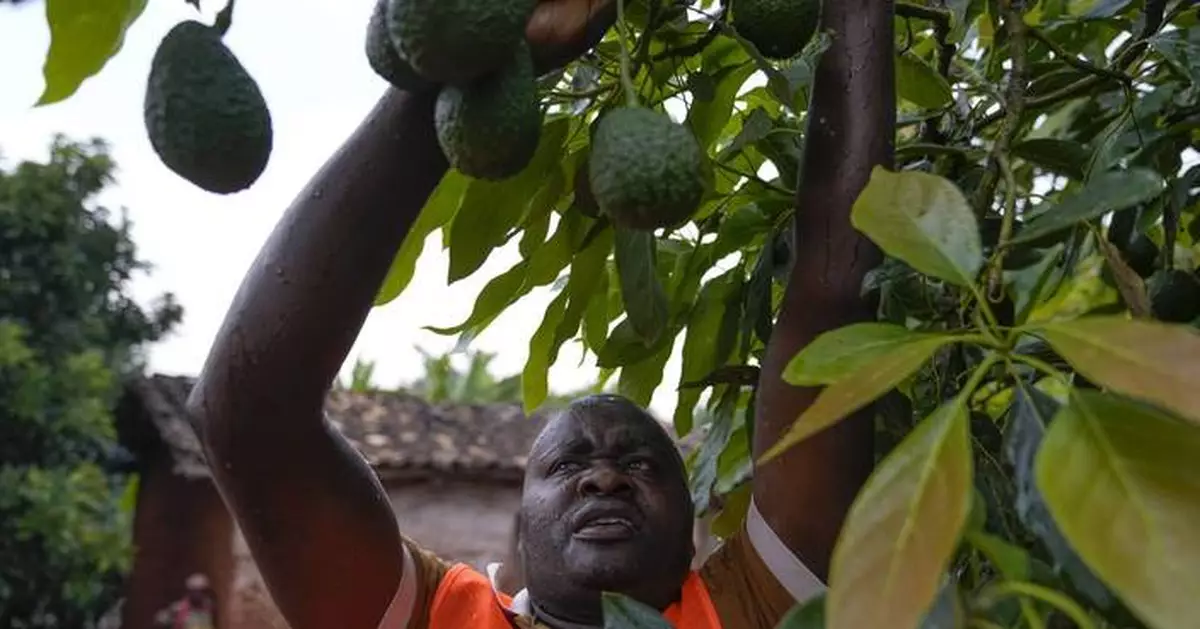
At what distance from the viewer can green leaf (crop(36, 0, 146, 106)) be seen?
2.68 feet

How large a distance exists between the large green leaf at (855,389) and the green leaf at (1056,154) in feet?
1.90

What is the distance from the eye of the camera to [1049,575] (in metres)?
0.62

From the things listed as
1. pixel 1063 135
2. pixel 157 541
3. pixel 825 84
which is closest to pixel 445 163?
pixel 825 84

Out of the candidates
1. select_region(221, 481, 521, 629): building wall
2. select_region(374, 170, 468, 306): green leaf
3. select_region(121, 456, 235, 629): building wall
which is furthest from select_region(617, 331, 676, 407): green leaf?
select_region(121, 456, 235, 629): building wall

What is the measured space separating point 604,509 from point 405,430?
410 cm

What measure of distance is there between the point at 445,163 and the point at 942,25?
0.48 m

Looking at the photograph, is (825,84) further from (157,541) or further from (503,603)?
(157,541)

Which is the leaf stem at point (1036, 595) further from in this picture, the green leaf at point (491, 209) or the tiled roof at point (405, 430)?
the tiled roof at point (405, 430)

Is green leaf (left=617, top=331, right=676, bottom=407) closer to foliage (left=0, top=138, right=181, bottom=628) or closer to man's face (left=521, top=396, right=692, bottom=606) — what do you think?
man's face (left=521, top=396, right=692, bottom=606)

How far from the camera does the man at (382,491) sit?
0.93 meters

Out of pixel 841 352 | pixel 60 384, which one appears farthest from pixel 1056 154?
Result: pixel 60 384

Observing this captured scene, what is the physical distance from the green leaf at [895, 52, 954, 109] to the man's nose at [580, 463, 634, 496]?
14.6 inches

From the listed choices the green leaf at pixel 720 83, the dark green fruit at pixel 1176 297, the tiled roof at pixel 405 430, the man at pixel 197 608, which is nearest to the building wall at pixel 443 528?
the tiled roof at pixel 405 430

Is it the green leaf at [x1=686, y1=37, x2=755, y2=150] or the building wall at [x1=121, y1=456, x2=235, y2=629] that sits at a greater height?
the green leaf at [x1=686, y1=37, x2=755, y2=150]
